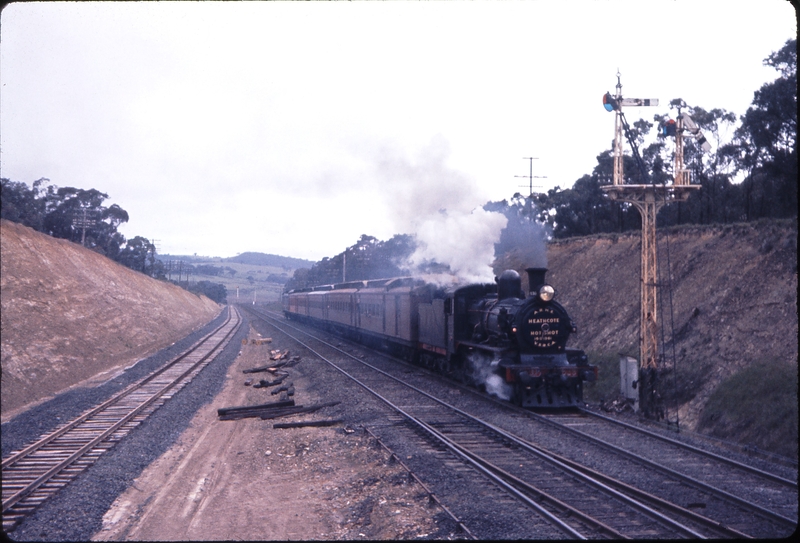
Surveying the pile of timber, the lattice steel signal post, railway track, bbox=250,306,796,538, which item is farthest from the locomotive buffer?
the pile of timber

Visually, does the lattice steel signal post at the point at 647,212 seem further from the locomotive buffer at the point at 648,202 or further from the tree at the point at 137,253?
the tree at the point at 137,253

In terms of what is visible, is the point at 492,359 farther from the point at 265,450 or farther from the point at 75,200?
the point at 75,200

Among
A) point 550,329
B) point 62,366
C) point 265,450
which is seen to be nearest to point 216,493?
point 265,450

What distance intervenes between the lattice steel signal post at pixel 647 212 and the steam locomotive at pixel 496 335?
1390 mm

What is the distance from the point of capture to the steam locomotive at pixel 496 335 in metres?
13.6

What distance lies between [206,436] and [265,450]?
5.88 feet

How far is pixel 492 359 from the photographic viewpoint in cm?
1419

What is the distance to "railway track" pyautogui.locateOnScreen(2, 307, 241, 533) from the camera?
7723mm

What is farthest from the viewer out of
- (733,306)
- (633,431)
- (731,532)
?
(733,306)

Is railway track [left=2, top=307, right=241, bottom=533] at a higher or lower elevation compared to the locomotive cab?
lower

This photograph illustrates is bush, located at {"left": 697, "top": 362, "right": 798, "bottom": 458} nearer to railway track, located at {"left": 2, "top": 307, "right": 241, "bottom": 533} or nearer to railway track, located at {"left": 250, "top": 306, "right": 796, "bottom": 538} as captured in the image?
railway track, located at {"left": 250, "top": 306, "right": 796, "bottom": 538}

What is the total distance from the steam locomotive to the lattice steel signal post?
54.7 inches

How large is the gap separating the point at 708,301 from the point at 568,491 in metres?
12.5

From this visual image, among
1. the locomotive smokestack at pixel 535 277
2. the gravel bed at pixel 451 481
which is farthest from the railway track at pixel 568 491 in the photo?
the locomotive smokestack at pixel 535 277
